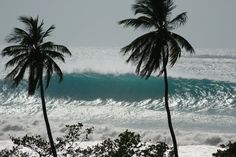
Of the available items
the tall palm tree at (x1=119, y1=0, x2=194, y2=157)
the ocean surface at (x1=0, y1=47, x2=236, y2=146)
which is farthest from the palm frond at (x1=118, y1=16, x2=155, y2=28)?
the ocean surface at (x1=0, y1=47, x2=236, y2=146)

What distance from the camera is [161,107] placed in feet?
192

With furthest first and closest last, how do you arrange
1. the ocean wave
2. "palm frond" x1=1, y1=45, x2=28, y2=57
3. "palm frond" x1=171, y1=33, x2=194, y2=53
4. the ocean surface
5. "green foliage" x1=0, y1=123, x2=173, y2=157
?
1. the ocean wave
2. the ocean surface
3. "palm frond" x1=1, y1=45, x2=28, y2=57
4. "palm frond" x1=171, y1=33, x2=194, y2=53
5. "green foliage" x1=0, y1=123, x2=173, y2=157

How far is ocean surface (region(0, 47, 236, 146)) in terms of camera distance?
4672cm

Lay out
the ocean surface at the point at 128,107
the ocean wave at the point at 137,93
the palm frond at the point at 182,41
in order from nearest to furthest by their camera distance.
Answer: the palm frond at the point at 182,41 → the ocean surface at the point at 128,107 → the ocean wave at the point at 137,93

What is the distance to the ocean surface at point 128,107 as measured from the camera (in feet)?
153

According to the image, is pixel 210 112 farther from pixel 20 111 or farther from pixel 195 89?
pixel 20 111

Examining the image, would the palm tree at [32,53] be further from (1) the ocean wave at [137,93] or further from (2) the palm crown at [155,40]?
(1) the ocean wave at [137,93]

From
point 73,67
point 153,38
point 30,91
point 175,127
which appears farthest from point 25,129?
point 73,67

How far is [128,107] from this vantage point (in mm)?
59688

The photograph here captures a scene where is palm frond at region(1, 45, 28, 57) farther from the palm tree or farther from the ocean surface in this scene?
the ocean surface

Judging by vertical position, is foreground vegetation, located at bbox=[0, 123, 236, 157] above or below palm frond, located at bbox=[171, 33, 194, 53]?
below

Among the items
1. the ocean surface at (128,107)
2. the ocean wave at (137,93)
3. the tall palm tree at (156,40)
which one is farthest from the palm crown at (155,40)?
the ocean wave at (137,93)

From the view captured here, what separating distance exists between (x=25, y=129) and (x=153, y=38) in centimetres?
3046

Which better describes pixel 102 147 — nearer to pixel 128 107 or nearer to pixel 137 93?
pixel 128 107
